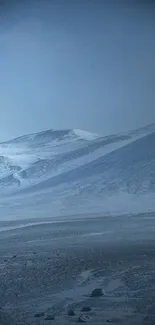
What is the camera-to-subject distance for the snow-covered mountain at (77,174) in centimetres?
2617

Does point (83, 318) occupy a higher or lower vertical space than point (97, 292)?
lower

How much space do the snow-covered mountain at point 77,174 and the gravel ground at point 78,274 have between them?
748cm

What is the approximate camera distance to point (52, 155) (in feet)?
128

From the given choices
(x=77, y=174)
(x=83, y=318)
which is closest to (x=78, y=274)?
(x=83, y=318)

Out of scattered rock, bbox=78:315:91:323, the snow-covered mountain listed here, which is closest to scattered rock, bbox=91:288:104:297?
scattered rock, bbox=78:315:91:323

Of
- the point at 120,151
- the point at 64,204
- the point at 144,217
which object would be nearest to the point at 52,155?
the point at 120,151

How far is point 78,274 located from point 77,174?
72.4 ft

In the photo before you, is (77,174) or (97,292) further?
(77,174)

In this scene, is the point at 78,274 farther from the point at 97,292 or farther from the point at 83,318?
the point at 83,318

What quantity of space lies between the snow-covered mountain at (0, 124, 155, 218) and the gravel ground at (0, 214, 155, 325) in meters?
7.48

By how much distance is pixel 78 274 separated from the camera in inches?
429

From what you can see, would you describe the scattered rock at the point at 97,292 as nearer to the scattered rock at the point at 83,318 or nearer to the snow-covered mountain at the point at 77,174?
the scattered rock at the point at 83,318

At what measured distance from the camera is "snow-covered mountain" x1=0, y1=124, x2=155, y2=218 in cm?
2617

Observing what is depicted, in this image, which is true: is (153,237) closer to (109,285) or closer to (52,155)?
(109,285)
